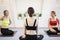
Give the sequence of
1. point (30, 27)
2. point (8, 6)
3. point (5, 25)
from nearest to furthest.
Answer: point (30, 27) → point (5, 25) → point (8, 6)

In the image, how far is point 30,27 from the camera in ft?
7.91

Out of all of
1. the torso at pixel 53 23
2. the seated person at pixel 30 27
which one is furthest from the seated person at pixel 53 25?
the seated person at pixel 30 27

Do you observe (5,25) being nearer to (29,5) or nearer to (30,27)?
(29,5)

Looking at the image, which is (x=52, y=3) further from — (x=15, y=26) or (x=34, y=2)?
(x=15, y=26)

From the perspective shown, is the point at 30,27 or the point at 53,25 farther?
the point at 53,25

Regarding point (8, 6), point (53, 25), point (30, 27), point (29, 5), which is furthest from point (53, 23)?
point (8, 6)

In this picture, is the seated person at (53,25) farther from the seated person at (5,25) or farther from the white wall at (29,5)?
the seated person at (5,25)

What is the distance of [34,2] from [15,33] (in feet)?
2.90

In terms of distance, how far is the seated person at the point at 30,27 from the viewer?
2.37 meters

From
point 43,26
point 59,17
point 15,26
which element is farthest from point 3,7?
point 59,17

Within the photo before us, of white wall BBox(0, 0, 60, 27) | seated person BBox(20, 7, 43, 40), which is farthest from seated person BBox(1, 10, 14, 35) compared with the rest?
seated person BBox(20, 7, 43, 40)

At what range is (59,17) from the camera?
355 centimetres

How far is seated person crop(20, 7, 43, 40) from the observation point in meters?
2.37

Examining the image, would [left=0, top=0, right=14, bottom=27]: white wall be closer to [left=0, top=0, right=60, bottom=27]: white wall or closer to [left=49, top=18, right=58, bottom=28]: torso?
[left=0, top=0, right=60, bottom=27]: white wall
